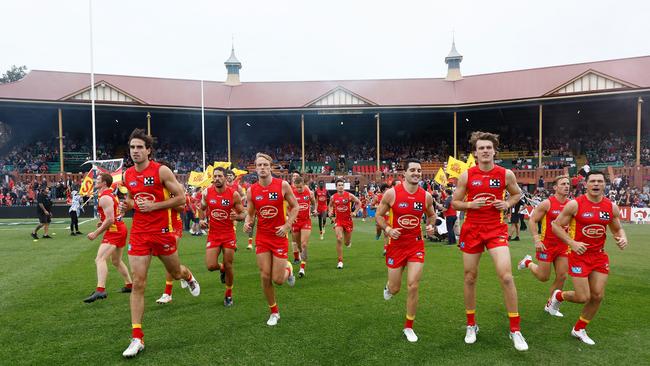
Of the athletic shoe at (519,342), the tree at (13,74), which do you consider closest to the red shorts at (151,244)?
the athletic shoe at (519,342)

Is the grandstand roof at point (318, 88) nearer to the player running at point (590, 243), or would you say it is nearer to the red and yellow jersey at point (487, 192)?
the player running at point (590, 243)

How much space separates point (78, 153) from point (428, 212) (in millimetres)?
37464

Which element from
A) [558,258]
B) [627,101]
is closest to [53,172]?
[558,258]

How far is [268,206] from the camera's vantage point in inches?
260

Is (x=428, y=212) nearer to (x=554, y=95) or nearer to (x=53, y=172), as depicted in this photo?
(x=554, y=95)

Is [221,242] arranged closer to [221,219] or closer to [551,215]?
[221,219]

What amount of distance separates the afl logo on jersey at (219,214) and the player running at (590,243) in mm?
5469

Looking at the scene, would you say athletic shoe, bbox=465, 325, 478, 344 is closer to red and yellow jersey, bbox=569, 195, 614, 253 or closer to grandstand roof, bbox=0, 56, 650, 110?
red and yellow jersey, bbox=569, 195, 614, 253

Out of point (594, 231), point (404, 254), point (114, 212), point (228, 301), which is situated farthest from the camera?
point (114, 212)

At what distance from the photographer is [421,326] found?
6.29 m

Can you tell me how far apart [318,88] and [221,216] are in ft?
113

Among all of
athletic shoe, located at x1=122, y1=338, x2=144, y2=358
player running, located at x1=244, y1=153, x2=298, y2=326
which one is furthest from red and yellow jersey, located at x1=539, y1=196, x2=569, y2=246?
athletic shoe, located at x1=122, y1=338, x2=144, y2=358

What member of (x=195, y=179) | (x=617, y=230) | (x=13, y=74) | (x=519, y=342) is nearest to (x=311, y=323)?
(x=519, y=342)

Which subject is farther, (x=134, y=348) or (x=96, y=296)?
(x=96, y=296)
